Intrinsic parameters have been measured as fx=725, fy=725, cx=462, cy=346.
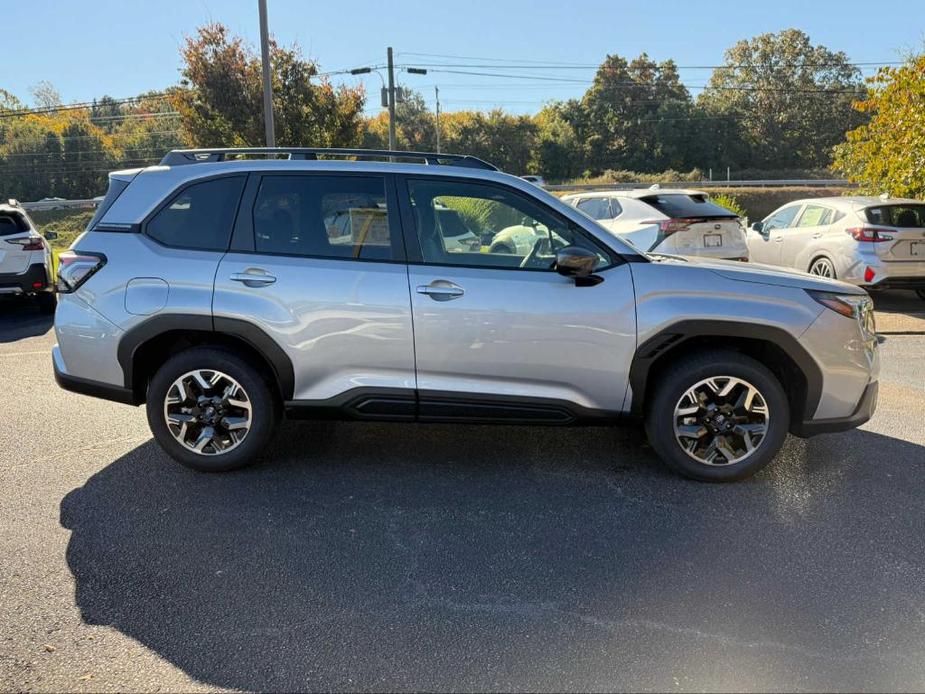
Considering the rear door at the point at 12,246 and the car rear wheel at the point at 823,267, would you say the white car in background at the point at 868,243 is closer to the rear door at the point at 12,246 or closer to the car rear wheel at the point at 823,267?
the car rear wheel at the point at 823,267

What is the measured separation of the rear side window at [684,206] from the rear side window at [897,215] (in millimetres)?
1846

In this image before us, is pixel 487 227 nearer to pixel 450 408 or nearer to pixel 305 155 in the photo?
pixel 450 408

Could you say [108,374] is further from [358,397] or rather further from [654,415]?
[654,415]

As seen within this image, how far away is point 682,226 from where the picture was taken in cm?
992

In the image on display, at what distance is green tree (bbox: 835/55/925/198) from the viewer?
481 inches

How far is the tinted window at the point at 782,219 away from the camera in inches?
456

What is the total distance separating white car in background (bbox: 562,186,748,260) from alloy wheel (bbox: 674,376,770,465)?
19.2 ft

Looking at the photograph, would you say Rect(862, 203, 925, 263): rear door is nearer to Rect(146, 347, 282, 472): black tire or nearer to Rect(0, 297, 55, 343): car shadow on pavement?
Rect(146, 347, 282, 472): black tire

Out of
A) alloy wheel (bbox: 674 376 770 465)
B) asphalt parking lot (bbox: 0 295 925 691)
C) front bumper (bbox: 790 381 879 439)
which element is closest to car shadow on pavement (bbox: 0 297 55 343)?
asphalt parking lot (bbox: 0 295 925 691)

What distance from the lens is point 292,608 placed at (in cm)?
295

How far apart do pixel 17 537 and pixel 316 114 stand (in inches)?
864

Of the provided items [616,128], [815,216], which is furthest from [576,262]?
[616,128]

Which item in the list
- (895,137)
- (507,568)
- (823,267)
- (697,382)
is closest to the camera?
(507,568)

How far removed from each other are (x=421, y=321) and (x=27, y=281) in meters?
8.33
